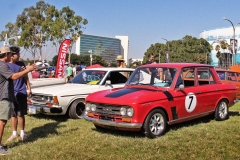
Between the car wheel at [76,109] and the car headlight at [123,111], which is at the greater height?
the car headlight at [123,111]

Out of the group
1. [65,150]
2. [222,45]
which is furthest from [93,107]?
[222,45]

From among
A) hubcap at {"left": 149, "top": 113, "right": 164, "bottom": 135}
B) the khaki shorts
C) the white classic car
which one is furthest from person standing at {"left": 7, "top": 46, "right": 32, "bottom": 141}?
hubcap at {"left": 149, "top": 113, "right": 164, "bottom": 135}

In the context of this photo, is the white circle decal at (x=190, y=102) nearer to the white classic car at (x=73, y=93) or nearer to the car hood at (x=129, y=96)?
the car hood at (x=129, y=96)

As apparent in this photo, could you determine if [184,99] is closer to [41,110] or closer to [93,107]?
[93,107]

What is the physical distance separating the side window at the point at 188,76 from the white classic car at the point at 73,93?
7.23 feet

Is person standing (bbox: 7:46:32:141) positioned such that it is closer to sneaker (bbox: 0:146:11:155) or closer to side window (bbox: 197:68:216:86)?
sneaker (bbox: 0:146:11:155)

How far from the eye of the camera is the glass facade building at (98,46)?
5123 inches

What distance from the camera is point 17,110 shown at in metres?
6.21

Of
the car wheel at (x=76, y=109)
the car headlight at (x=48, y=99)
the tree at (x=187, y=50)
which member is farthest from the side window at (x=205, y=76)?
the tree at (x=187, y=50)

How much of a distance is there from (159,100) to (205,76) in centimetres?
216

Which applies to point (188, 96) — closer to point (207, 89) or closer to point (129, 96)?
point (207, 89)

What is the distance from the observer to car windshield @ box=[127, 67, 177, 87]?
22.1ft

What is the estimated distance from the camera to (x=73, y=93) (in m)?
8.05

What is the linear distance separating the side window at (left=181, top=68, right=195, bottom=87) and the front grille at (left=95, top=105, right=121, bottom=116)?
1.87 m
